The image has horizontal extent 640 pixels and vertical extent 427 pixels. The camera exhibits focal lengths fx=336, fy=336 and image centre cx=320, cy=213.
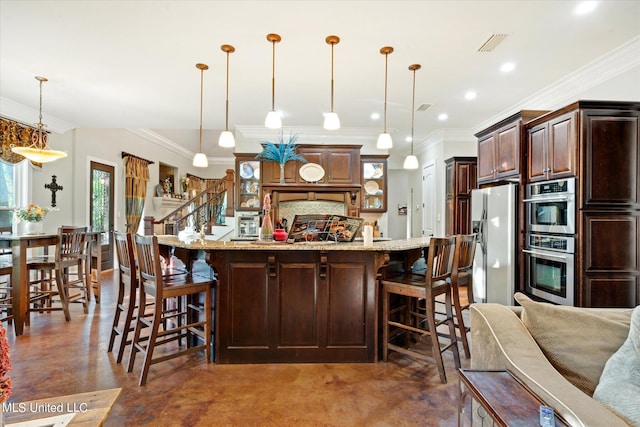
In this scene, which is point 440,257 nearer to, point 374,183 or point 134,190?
point 374,183

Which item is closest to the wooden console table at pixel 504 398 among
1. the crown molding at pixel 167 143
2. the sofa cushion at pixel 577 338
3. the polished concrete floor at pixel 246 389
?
the sofa cushion at pixel 577 338

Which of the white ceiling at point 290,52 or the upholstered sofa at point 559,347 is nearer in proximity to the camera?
the upholstered sofa at point 559,347

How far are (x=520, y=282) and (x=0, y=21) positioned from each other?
539 cm

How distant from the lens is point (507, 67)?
11.7ft

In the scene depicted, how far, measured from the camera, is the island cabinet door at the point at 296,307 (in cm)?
258

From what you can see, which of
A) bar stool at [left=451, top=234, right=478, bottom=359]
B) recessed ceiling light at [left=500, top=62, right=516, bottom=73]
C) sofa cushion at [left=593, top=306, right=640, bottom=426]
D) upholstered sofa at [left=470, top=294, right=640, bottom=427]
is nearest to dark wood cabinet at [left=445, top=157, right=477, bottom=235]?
recessed ceiling light at [left=500, top=62, right=516, bottom=73]

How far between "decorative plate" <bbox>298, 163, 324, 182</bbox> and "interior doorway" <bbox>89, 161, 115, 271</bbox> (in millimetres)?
3896

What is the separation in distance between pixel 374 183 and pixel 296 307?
4.04 meters

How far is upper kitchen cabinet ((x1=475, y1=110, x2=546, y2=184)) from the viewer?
145 inches

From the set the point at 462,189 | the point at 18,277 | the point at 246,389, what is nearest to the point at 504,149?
the point at 462,189

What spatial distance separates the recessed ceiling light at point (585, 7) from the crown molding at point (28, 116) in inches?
252

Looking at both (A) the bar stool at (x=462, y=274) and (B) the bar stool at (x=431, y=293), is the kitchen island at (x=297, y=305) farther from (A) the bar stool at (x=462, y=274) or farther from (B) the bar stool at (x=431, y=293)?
(A) the bar stool at (x=462, y=274)

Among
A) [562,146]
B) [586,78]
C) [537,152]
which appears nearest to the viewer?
[562,146]

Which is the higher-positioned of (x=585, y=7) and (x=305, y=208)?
(x=585, y=7)
